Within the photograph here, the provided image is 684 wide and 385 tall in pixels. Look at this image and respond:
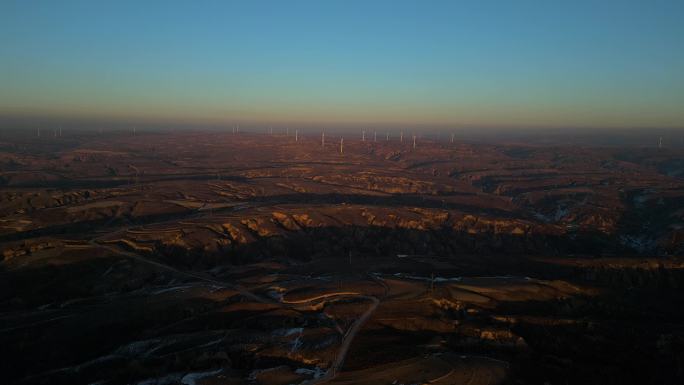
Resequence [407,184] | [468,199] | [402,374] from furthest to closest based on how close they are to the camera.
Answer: [407,184] < [468,199] < [402,374]

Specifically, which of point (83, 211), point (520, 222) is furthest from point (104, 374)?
point (520, 222)

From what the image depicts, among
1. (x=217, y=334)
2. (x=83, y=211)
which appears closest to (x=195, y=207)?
(x=83, y=211)

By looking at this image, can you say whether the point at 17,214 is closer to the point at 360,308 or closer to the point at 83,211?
the point at 83,211

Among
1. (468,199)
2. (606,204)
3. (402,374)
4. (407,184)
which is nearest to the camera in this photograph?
(402,374)

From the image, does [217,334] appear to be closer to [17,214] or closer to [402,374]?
[402,374]

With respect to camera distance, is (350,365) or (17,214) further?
(17,214)

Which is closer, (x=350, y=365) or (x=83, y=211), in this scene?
(x=350, y=365)
